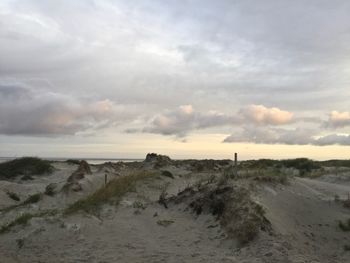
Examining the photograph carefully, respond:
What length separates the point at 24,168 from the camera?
45.1 meters

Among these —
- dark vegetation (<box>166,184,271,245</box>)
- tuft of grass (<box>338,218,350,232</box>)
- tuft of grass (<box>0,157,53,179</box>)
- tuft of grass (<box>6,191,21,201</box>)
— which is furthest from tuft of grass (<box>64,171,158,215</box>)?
tuft of grass (<box>0,157,53,179</box>)

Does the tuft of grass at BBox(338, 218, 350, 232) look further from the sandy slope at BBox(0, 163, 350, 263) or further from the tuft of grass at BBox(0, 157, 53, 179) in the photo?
the tuft of grass at BBox(0, 157, 53, 179)

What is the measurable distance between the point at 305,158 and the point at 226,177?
90.0 ft

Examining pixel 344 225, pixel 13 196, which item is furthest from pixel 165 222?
pixel 13 196

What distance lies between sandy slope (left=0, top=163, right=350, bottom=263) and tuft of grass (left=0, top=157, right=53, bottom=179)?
2679cm

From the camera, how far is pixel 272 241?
13.2 metres

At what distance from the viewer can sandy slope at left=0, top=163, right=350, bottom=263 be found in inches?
514

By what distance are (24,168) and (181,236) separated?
3323 cm

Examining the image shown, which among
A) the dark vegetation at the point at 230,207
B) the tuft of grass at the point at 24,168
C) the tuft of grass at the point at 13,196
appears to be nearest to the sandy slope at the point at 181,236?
the dark vegetation at the point at 230,207

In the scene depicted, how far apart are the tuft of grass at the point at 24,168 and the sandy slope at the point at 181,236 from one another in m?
26.8

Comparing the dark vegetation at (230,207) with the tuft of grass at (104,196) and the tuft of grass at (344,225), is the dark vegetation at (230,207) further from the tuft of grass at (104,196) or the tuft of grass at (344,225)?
the tuft of grass at (344,225)

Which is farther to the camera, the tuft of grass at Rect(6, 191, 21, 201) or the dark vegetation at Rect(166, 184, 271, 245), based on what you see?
the tuft of grass at Rect(6, 191, 21, 201)

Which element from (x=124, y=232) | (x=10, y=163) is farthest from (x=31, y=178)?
(x=124, y=232)

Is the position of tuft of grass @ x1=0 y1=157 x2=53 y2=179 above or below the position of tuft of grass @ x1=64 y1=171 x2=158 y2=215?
above
